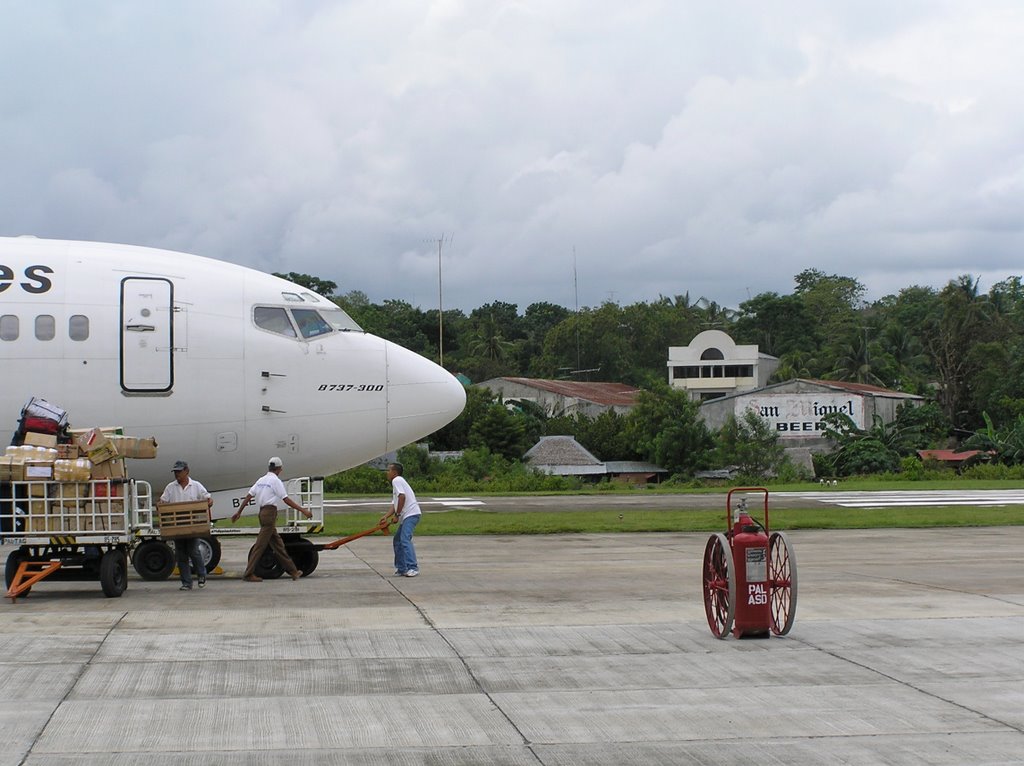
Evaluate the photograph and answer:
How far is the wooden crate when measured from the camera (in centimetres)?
1703

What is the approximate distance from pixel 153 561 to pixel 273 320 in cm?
408

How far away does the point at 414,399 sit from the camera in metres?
19.1

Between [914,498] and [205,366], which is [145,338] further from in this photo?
[914,498]

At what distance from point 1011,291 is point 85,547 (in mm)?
147532

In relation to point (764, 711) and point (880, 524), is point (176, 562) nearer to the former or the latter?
point (764, 711)

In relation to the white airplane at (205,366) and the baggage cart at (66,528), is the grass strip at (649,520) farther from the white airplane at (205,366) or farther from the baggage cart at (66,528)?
the baggage cart at (66,528)

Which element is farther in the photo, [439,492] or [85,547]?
[439,492]

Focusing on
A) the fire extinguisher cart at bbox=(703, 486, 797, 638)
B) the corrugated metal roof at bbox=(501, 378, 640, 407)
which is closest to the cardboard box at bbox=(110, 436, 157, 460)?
the fire extinguisher cart at bbox=(703, 486, 797, 638)

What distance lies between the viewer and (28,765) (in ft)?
26.0

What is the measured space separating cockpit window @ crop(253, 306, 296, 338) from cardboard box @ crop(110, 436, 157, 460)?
2641mm

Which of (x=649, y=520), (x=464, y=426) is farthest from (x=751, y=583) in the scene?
(x=464, y=426)

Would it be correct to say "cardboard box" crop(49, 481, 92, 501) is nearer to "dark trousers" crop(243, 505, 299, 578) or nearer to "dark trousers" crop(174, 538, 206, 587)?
"dark trousers" crop(174, 538, 206, 587)

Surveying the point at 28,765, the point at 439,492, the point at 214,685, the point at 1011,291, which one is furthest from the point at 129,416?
the point at 1011,291

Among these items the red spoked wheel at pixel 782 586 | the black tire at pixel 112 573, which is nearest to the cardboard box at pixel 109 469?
the black tire at pixel 112 573
